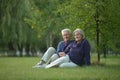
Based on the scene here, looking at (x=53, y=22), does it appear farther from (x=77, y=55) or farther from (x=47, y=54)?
(x=77, y=55)

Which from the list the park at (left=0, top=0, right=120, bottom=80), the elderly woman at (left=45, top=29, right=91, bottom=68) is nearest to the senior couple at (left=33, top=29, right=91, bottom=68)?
the elderly woman at (left=45, top=29, right=91, bottom=68)

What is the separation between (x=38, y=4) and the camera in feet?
124

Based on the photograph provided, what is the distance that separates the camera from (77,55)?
1365cm

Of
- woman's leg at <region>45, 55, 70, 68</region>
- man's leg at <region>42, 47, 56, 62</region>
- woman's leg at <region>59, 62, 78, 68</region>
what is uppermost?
man's leg at <region>42, 47, 56, 62</region>

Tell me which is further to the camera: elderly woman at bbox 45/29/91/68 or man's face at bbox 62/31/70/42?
man's face at bbox 62/31/70/42

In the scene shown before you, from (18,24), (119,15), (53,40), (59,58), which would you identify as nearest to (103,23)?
(119,15)

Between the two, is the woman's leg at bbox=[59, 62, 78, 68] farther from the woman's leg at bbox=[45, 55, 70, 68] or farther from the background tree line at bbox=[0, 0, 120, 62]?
the background tree line at bbox=[0, 0, 120, 62]

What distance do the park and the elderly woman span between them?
1.60 feet

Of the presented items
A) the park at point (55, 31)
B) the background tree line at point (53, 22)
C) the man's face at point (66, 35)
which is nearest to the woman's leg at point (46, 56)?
the park at point (55, 31)

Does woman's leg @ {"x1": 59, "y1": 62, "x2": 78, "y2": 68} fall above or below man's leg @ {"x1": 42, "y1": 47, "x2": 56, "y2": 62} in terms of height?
below

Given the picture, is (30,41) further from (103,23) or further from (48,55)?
(48,55)

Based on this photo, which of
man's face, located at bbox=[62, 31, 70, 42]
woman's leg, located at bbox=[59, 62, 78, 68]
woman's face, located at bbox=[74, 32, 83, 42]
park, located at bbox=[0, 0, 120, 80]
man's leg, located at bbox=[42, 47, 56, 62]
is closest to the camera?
park, located at bbox=[0, 0, 120, 80]

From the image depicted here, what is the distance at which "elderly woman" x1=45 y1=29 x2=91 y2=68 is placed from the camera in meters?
13.5

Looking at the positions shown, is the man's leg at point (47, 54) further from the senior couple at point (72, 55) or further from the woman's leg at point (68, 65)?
the woman's leg at point (68, 65)
